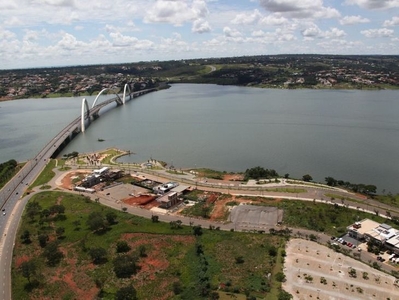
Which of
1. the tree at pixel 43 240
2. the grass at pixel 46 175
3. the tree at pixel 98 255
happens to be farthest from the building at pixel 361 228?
the grass at pixel 46 175

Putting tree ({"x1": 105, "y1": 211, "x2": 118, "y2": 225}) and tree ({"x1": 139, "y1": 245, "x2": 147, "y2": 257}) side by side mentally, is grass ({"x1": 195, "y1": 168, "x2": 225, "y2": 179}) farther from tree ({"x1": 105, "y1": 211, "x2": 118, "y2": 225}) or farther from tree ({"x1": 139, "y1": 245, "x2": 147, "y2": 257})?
tree ({"x1": 139, "y1": 245, "x2": 147, "y2": 257})

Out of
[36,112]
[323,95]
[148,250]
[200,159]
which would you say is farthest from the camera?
[323,95]

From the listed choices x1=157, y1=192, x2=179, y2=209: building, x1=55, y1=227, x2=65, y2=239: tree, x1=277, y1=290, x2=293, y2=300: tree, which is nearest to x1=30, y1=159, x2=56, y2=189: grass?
x1=55, y1=227, x2=65, y2=239: tree

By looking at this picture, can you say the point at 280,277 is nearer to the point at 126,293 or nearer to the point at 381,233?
the point at 126,293

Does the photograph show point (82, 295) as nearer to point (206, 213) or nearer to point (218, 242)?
point (218, 242)

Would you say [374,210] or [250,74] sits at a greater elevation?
[250,74]

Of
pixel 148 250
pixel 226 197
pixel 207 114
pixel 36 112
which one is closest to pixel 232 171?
pixel 226 197

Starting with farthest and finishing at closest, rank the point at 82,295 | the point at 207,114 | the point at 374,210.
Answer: the point at 207,114
the point at 374,210
the point at 82,295

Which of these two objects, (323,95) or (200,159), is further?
(323,95)
